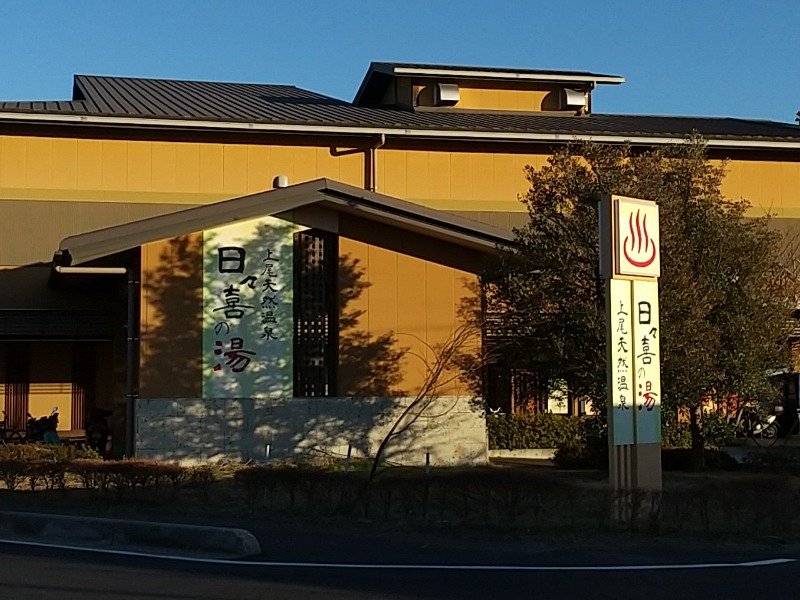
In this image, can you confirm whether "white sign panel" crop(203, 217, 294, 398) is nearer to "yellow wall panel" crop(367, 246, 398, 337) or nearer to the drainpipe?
the drainpipe

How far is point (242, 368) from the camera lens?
774 inches

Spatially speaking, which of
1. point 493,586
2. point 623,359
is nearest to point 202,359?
point 623,359

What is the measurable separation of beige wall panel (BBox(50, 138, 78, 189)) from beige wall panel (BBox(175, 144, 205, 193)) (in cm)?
248

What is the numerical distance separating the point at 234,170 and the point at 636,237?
16.1 meters

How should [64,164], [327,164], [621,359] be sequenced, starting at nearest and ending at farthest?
[621,359]
[64,164]
[327,164]

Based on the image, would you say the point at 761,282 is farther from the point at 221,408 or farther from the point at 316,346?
the point at 221,408

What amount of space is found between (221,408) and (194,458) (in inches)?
39.3

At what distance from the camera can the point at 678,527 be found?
12.1 m

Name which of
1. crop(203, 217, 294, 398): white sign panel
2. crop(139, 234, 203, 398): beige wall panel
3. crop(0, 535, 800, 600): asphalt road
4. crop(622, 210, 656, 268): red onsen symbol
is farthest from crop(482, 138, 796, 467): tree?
crop(0, 535, 800, 600): asphalt road

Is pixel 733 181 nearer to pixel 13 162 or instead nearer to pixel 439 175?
pixel 439 175

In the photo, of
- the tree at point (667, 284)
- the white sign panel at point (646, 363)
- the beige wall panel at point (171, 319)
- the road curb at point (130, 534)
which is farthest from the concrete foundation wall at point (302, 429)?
the white sign panel at point (646, 363)

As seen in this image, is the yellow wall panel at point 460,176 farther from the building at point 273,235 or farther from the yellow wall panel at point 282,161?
the yellow wall panel at point 282,161

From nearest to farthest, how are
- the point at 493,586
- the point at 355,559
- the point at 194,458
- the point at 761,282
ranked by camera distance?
the point at 493,586 → the point at 355,559 → the point at 761,282 → the point at 194,458

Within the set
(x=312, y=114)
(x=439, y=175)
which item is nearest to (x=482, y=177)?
(x=439, y=175)
